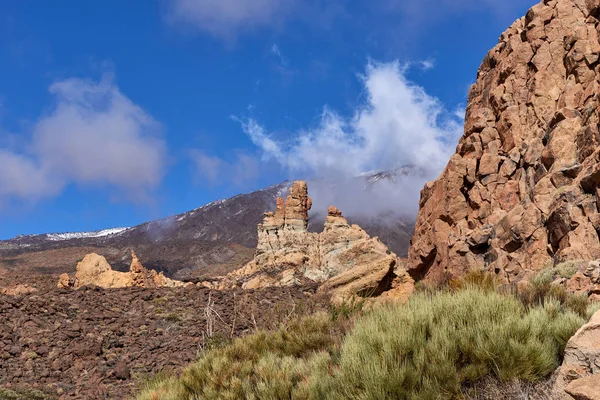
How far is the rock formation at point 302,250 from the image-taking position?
93.7 ft

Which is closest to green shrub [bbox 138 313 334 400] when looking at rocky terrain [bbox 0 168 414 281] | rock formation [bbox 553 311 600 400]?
rock formation [bbox 553 311 600 400]

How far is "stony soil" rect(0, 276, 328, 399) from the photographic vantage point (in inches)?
369

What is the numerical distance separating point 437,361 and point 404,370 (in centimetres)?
36

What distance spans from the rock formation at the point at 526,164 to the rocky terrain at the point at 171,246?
4720 cm

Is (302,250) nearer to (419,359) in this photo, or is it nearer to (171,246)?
(419,359)

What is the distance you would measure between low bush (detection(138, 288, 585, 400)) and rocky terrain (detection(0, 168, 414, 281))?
182ft

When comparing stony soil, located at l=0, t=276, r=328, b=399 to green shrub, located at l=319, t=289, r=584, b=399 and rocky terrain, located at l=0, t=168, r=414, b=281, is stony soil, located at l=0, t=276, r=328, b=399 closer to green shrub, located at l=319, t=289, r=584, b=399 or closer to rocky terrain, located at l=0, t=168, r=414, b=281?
green shrub, located at l=319, t=289, r=584, b=399

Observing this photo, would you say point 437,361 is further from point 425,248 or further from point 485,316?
point 425,248

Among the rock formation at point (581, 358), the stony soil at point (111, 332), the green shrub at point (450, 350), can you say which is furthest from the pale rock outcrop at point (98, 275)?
the rock formation at point (581, 358)

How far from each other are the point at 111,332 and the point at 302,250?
79.2ft

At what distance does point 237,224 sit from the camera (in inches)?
7594

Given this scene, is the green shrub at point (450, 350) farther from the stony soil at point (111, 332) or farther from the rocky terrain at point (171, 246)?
the rocky terrain at point (171, 246)

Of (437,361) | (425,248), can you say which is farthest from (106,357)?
(425,248)

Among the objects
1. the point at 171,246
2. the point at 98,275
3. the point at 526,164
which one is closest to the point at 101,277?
the point at 98,275
